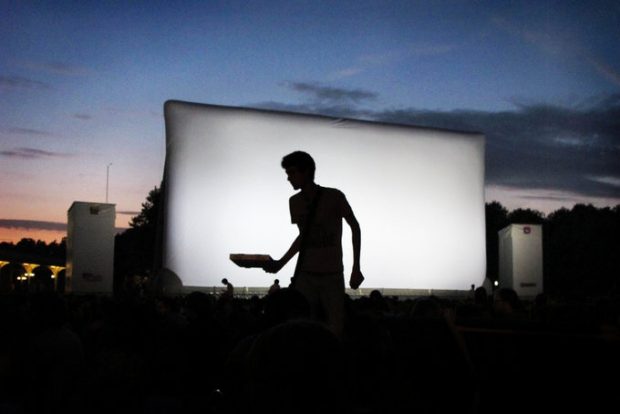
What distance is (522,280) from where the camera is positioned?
64.1 ft

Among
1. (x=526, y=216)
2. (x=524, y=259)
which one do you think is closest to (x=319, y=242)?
(x=524, y=259)

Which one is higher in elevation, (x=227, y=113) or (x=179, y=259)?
(x=227, y=113)

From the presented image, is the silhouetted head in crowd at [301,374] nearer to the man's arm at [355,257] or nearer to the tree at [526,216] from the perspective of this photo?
the man's arm at [355,257]

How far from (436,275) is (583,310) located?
15.6m

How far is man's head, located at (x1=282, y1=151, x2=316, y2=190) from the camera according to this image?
3.98 metres

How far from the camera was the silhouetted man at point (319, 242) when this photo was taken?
398 centimetres

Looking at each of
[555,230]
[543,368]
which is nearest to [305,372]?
[543,368]

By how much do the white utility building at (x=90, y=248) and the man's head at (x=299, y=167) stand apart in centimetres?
1423

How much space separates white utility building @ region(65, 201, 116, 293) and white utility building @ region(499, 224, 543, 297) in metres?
10.1

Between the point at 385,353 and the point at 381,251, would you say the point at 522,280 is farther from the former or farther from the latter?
the point at 385,353

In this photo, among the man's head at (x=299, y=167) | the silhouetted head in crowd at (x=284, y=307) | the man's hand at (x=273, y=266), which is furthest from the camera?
the man's hand at (x=273, y=266)

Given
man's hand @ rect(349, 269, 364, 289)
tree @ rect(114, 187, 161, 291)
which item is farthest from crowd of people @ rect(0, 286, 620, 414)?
tree @ rect(114, 187, 161, 291)

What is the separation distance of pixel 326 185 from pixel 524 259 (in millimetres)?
6085

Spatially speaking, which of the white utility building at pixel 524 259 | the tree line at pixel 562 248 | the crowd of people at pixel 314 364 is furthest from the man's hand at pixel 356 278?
the tree line at pixel 562 248
